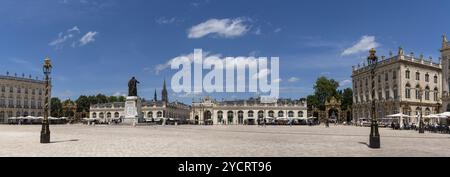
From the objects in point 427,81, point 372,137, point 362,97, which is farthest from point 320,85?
point 372,137

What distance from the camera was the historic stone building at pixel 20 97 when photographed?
102062mm

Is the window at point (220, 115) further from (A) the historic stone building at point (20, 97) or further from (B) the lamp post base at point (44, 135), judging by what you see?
(B) the lamp post base at point (44, 135)

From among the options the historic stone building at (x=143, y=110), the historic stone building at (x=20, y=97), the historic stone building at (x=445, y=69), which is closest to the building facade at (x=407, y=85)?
the historic stone building at (x=445, y=69)

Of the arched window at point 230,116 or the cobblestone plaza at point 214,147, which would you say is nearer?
the cobblestone plaza at point 214,147

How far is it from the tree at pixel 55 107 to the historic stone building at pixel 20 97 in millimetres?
20823

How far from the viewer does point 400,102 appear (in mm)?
71625

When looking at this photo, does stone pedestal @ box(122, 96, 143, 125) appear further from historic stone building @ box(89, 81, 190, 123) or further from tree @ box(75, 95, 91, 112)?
tree @ box(75, 95, 91, 112)

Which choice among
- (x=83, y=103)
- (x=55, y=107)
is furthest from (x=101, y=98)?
(x=55, y=107)

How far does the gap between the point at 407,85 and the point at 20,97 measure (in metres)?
87.9

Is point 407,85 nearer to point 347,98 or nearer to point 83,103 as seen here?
point 347,98

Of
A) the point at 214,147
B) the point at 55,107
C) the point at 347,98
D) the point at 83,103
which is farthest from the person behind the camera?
the point at 83,103

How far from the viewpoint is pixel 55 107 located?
13925 cm
